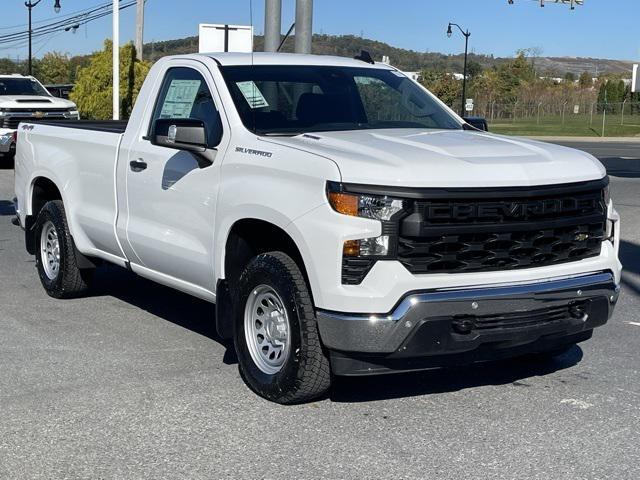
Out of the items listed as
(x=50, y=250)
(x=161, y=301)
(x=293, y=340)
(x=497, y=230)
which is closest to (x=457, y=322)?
(x=497, y=230)

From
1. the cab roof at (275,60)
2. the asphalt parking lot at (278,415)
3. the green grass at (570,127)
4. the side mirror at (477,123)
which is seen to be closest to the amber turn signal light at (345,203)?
the asphalt parking lot at (278,415)

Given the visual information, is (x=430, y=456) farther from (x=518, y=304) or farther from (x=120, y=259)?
(x=120, y=259)

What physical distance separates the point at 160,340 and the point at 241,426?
6.83ft

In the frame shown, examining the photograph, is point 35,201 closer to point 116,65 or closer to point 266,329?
point 266,329

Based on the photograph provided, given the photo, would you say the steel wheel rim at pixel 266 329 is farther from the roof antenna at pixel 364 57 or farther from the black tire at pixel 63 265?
the black tire at pixel 63 265

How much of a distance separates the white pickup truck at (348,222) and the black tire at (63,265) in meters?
1.21

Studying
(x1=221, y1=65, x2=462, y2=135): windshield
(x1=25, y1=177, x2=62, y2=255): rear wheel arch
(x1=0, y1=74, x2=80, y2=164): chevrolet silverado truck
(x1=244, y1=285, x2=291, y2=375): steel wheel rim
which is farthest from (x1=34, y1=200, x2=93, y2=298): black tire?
(x1=0, y1=74, x2=80, y2=164): chevrolet silverado truck

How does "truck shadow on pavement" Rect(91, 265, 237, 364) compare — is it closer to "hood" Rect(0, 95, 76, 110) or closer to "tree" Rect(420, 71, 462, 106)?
"hood" Rect(0, 95, 76, 110)

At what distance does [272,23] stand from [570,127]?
5566 cm

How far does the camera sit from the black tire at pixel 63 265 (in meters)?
Answer: 8.14

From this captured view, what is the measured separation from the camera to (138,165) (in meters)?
6.82

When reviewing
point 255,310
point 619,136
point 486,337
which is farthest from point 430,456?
point 619,136

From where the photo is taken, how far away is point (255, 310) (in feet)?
18.8

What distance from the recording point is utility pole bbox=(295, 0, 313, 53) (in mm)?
13500
